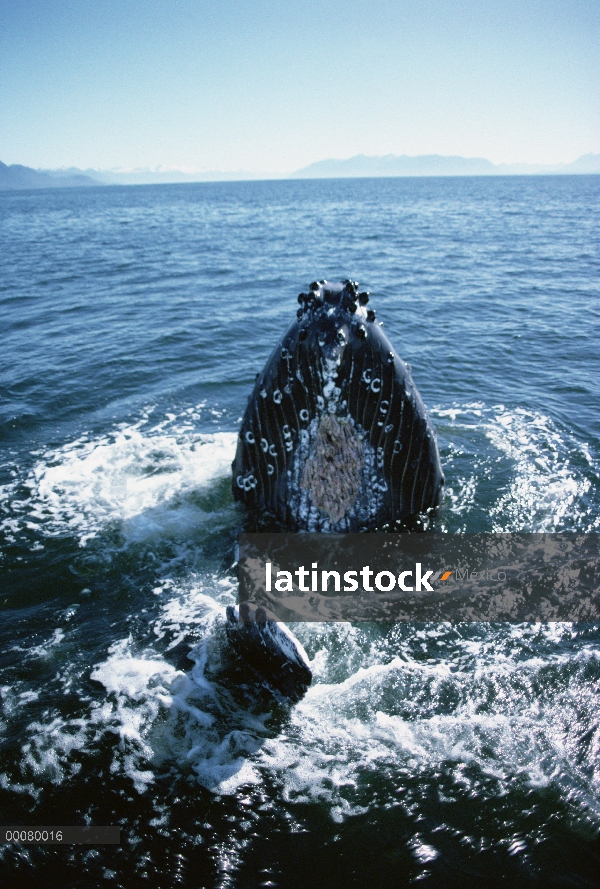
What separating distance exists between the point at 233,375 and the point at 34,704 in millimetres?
9717

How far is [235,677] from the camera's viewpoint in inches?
232

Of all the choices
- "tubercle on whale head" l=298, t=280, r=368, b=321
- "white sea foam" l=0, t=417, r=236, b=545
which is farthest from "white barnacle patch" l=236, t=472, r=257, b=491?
"tubercle on whale head" l=298, t=280, r=368, b=321

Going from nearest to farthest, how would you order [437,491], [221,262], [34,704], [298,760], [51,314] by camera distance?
1. [298,760]
2. [34,704]
3. [437,491]
4. [51,314]
5. [221,262]

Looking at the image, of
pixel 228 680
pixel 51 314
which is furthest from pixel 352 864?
pixel 51 314

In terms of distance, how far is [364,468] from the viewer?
624cm

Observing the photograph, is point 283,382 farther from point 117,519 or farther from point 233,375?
point 233,375

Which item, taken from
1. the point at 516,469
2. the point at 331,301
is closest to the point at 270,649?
the point at 331,301

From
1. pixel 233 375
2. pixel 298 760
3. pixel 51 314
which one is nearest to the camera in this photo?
pixel 298 760

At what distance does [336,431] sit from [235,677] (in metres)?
2.58

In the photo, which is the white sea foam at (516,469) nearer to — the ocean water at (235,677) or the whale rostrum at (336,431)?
the ocean water at (235,677)

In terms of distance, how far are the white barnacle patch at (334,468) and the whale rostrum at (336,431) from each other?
1 cm
